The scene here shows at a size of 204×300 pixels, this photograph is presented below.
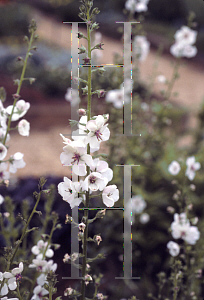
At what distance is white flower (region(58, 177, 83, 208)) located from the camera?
59cm

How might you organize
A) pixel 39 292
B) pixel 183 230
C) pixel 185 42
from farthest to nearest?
1. pixel 185 42
2. pixel 183 230
3. pixel 39 292

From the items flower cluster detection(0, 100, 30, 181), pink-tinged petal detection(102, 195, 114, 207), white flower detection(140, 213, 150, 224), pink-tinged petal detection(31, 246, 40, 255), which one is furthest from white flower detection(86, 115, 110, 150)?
white flower detection(140, 213, 150, 224)

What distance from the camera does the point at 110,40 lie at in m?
5.87

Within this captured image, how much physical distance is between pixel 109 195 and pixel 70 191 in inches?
3.1

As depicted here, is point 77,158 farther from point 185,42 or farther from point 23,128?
point 185,42

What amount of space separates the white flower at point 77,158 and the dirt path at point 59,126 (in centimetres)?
130

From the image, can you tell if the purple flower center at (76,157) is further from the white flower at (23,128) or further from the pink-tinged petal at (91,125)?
the white flower at (23,128)

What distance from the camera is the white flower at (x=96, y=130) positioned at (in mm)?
566

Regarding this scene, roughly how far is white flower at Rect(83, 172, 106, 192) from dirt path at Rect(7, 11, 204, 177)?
4.28 ft

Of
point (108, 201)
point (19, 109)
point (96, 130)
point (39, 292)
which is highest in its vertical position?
point (19, 109)

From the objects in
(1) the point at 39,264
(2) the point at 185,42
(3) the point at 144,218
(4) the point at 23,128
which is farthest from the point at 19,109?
(2) the point at 185,42

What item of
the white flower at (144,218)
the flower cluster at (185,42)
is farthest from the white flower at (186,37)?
the white flower at (144,218)

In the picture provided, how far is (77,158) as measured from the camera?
0.59 meters

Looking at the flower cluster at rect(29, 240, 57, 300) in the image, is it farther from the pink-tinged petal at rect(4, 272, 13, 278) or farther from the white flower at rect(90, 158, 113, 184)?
the white flower at rect(90, 158, 113, 184)
